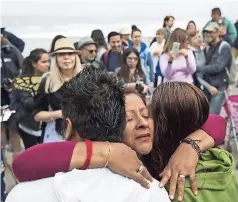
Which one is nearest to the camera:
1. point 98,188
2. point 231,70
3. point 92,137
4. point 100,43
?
point 98,188

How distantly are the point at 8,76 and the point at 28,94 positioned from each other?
1.83 m

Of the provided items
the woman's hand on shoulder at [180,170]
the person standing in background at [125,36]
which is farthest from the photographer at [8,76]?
the woman's hand on shoulder at [180,170]

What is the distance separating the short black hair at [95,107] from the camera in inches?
57.0

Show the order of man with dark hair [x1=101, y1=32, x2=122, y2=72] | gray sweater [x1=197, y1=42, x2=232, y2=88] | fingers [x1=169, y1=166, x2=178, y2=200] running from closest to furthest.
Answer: fingers [x1=169, y1=166, x2=178, y2=200] → gray sweater [x1=197, y1=42, x2=232, y2=88] → man with dark hair [x1=101, y1=32, x2=122, y2=72]

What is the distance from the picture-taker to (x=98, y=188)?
54.0 inches

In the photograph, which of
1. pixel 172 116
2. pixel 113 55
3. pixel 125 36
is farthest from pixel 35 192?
pixel 125 36

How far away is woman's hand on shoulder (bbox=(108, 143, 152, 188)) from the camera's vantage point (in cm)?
145

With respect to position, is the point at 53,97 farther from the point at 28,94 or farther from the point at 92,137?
the point at 92,137

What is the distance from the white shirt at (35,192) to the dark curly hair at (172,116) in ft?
1.61

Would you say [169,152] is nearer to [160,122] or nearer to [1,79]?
[160,122]

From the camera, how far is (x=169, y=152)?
1796mm

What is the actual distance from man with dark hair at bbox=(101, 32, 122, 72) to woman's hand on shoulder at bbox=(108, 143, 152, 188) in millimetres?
4697

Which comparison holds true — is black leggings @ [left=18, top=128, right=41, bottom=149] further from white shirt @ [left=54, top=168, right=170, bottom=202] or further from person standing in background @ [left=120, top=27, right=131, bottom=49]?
person standing in background @ [left=120, top=27, right=131, bottom=49]

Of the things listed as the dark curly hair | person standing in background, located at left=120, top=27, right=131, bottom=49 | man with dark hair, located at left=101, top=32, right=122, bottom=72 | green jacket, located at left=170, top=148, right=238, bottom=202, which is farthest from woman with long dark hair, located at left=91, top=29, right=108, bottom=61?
green jacket, located at left=170, top=148, right=238, bottom=202
